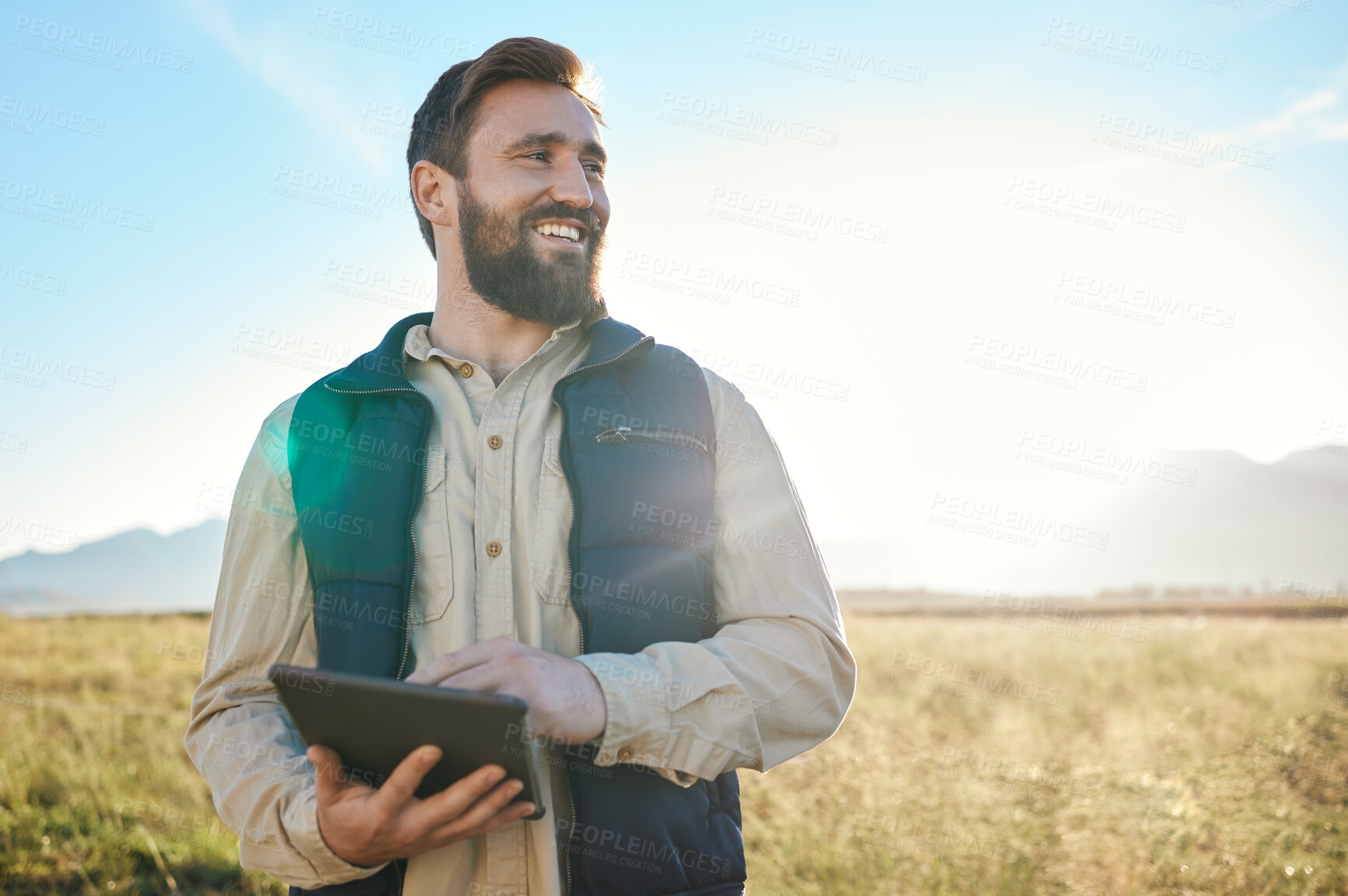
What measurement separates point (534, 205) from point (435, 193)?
21.2 inches

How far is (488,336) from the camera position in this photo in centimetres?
269

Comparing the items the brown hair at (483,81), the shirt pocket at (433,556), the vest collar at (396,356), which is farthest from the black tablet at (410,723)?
the brown hair at (483,81)

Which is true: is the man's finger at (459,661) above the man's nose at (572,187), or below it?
below

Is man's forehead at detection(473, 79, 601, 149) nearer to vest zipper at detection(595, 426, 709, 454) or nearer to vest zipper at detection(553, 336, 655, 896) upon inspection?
vest zipper at detection(553, 336, 655, 896)

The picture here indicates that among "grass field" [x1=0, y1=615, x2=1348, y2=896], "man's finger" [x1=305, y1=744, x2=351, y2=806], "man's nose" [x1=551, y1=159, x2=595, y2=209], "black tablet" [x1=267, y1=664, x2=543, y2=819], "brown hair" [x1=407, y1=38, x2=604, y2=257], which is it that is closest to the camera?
"black tablet" [x1=267, y1=664, x2=543, y2=819]

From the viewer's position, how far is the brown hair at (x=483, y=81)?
9.36ft

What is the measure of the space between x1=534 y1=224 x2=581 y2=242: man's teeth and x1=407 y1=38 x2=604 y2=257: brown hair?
1.32ft

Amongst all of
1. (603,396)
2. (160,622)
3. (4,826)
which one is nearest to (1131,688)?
(603,396)

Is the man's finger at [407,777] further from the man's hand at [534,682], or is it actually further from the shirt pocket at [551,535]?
the shirt pocket at [551,535]

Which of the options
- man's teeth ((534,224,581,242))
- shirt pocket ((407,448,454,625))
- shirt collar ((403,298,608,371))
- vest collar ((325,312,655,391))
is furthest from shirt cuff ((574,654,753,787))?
man's teeth ((534,224,581,242))

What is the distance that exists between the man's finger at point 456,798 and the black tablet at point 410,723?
20 millimetres

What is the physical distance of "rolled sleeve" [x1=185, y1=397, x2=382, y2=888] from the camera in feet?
6.36

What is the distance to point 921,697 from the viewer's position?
923 centimetres

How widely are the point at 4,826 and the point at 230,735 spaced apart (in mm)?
5065
